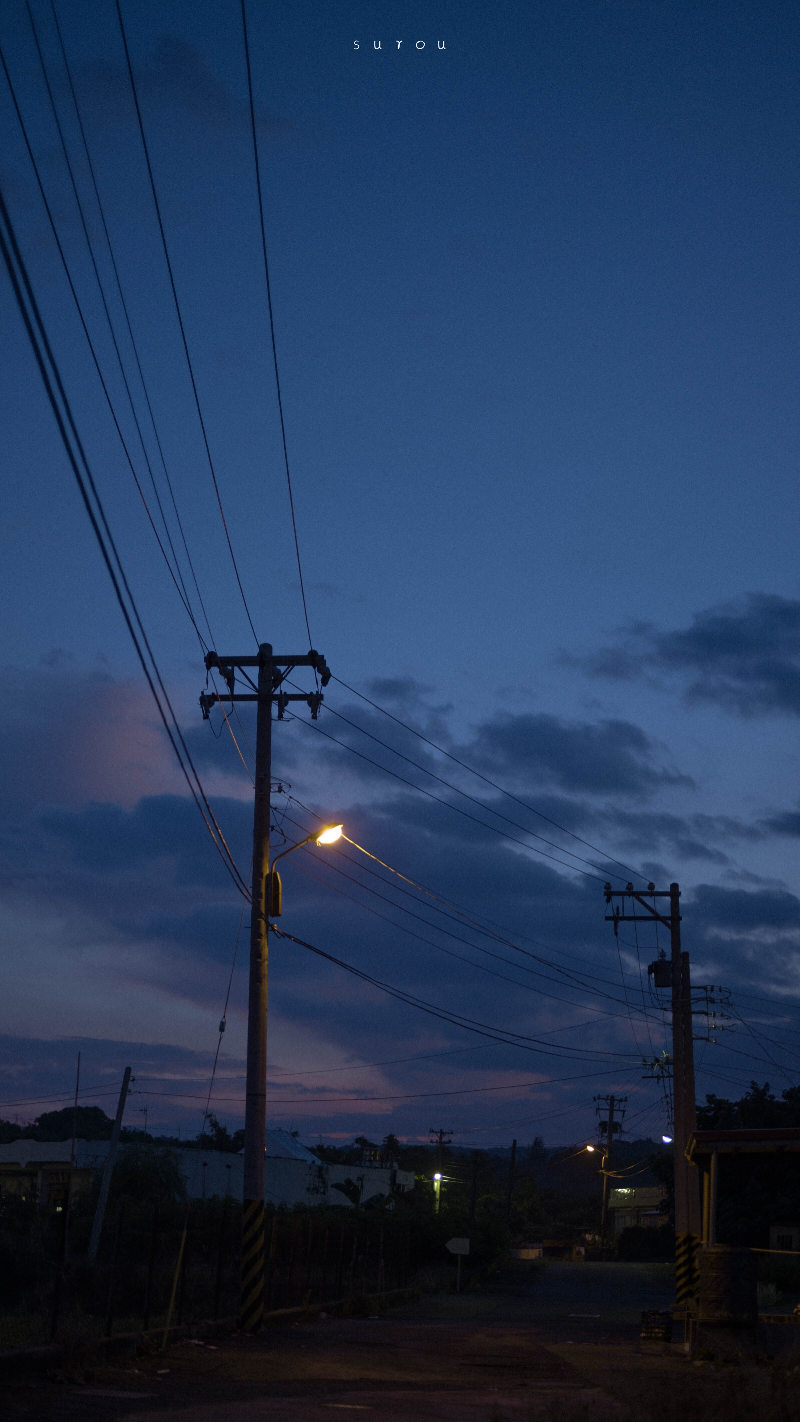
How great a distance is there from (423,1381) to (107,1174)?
103ft

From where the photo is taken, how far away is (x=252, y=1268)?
1889 cm

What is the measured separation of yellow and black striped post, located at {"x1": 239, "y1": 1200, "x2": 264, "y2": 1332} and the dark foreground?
0.59m

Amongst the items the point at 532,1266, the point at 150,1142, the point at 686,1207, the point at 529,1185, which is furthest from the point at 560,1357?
the point at 529,1185

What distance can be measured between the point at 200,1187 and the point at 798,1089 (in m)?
32.5

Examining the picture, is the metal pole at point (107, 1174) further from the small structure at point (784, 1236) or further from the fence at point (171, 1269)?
the small structure at point (784, 1236)

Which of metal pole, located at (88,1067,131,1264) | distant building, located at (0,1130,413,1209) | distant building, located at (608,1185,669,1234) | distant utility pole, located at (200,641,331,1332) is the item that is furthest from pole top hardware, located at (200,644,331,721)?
distant building, located at (608,1185,669,1234)

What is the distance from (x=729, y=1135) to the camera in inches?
723

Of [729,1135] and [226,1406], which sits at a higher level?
[729,1135]

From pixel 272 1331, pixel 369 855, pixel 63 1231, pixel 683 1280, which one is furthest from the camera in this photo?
pixel 683 1280

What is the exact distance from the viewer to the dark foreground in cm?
951

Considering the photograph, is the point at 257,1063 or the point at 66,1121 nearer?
the point at 257,1063

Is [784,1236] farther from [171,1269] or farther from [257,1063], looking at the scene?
[257,1063]

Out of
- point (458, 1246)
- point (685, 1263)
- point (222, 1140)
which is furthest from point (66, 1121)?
point (685, 1263)

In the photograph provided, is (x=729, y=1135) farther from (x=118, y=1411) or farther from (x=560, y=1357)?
(x=118, y=1411)
